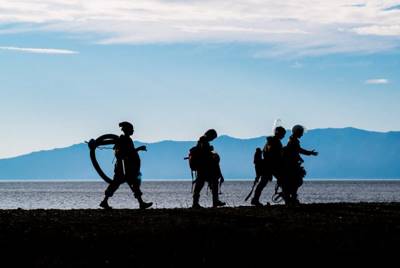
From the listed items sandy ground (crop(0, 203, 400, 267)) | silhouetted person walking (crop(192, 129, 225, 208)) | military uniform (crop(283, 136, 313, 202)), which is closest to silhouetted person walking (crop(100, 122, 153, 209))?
silhouetted person walking (crop(192, 129, 225, 208))

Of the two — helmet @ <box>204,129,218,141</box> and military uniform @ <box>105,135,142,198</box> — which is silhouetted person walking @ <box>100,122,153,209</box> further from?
helmet @ <box>204,129,218,141</box>

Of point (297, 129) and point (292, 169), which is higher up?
point (297, 129)

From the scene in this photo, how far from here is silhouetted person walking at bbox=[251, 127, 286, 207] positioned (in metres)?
27.5

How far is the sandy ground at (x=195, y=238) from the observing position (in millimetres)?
16062

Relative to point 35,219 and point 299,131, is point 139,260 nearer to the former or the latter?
point 35,219

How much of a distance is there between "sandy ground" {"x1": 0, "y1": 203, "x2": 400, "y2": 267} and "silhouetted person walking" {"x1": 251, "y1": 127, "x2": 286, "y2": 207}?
511cm

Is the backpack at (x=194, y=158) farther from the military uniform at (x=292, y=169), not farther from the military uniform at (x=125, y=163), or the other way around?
the military uniform at (x=292, y=169)

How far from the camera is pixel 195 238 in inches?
693

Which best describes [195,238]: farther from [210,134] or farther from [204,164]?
[210,134]

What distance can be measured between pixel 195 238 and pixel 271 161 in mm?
10215

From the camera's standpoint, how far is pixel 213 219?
20.5 meters

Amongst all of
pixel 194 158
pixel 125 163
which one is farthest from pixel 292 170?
pixel 125 163

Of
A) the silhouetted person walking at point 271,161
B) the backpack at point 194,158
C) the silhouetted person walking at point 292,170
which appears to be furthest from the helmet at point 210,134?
the silhouetted person walking at point 292,170

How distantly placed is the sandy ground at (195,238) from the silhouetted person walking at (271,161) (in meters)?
Result: 5.11
